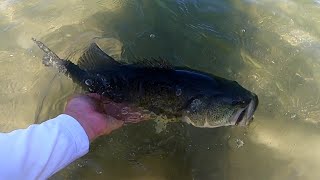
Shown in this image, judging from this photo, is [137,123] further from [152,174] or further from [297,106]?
[297,106]

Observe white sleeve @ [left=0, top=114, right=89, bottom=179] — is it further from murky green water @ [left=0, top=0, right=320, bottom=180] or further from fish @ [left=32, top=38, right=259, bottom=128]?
murky green water @ [left=0, top=0, right=320, bottom=180]

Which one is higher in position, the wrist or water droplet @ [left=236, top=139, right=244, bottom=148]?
the wrist

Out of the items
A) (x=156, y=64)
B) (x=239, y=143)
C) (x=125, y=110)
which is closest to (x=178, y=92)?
(x=156, y=64)

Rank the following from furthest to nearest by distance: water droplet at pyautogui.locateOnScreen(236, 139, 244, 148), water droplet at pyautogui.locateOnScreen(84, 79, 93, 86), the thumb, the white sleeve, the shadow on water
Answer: water droplet at pyautogui.locateOnScreen(236, 139, 244, 148)
the shadow on water
water droplet at pyautogui.locateOnScreen(84, 79, 93, 86)
the thumb
the white sleeve

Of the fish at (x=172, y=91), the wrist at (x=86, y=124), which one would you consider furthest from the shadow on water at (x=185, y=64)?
the wrist at (x=86, y=124)

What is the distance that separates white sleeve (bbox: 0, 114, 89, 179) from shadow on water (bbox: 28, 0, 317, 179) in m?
0.76

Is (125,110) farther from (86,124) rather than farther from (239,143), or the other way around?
(239,143)

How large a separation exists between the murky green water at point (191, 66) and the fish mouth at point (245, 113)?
1.96 feet

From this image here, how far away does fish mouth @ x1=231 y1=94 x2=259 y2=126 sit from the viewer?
2557mm

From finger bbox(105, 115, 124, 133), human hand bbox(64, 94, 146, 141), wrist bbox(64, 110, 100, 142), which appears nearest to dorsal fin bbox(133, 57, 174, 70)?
human hand bbox(64, 94, 146, 141)

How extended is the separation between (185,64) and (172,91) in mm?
981

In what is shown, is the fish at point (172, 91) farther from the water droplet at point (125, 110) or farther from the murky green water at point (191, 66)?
the murky green water at point (191, 66)

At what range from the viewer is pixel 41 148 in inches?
83.8

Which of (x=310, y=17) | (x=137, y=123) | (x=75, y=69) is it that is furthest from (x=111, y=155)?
(x=310, y=17)
